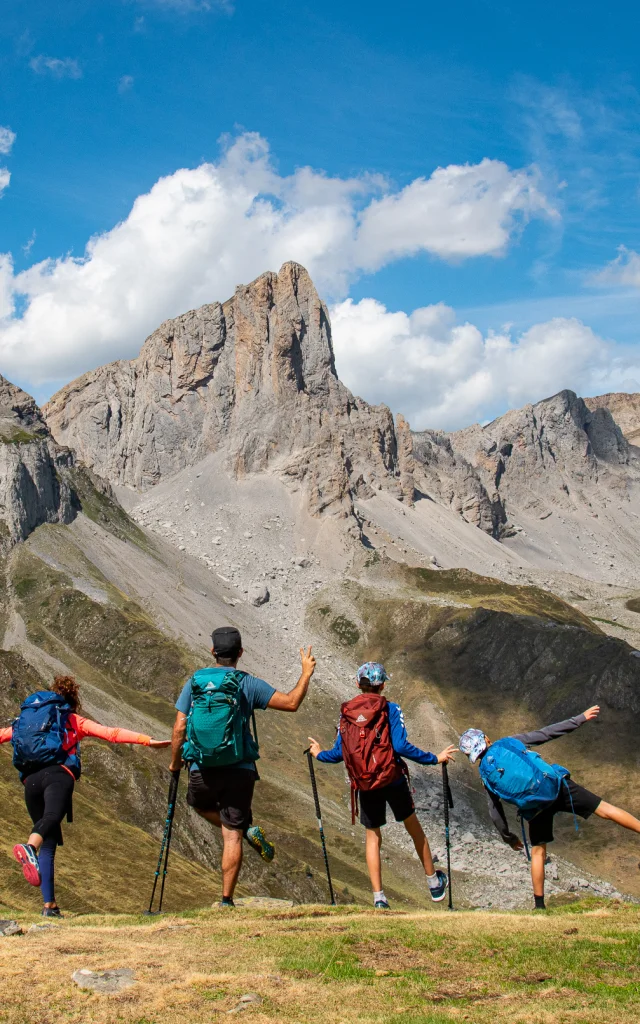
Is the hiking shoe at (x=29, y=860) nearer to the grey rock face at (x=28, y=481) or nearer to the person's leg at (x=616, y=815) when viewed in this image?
the person's leg at (x=616, y=815)

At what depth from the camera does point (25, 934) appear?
11.1m

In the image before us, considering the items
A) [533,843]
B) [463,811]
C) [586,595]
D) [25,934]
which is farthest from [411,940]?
[586,595]

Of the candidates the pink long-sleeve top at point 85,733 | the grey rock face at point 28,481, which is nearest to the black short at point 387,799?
the pink long-sleeve top at point 85,733

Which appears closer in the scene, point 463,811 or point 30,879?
point 30,879

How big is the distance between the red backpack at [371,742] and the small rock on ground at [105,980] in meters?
4.49

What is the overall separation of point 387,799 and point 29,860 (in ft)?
16.8

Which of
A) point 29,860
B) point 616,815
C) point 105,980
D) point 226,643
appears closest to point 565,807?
point 616,815

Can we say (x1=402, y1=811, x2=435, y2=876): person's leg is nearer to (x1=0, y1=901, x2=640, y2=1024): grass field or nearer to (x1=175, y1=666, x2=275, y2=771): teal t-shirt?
(x1=0, y1=901, x2=640, y2=1024): grass field

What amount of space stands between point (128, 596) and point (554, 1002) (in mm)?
96464

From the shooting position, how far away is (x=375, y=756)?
487 inches

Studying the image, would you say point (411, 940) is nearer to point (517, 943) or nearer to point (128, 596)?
point (517, 943)

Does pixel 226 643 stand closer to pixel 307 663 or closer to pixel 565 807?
pixel 307 663

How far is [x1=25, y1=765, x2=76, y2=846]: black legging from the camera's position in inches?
471

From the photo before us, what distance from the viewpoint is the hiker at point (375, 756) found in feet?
40.6
